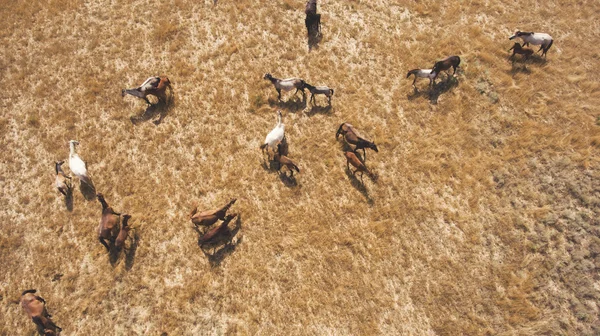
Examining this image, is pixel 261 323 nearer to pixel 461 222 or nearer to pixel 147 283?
pixel 147 283

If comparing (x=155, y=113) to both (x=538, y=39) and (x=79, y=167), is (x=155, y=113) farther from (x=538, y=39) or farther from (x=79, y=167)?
(x=538, y=39)

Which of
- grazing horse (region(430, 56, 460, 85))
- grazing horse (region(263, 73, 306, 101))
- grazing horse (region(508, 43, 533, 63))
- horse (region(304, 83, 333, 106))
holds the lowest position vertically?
horse (region(304, 83, 333, 106))

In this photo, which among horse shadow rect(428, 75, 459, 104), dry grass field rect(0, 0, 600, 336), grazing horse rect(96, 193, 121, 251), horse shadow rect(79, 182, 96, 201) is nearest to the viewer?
dry grass field rect(0, 0, 600, 336)

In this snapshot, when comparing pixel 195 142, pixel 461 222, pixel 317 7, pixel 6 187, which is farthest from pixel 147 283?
pixel 317 7

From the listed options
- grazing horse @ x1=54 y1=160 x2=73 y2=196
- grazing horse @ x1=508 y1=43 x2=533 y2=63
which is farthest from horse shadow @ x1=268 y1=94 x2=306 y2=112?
grazing horse @ x1=508 y1=43 x2=533 y2=63

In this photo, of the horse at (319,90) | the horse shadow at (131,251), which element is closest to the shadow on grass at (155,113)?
the horse shadow at (131,251)

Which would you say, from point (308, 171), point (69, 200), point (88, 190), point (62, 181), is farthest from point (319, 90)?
point (69, 200)

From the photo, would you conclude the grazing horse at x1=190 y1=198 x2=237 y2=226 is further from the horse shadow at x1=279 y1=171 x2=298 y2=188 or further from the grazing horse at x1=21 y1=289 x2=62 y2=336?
the grazing horse at x1=21 y1=289 x2=62 y2=336
